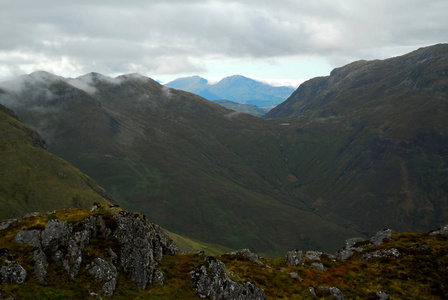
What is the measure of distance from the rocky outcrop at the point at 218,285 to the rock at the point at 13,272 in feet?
60.1

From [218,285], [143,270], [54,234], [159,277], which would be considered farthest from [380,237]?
[54,234]

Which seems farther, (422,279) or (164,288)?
(422,279)

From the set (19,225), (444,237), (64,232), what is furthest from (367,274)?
(19,225)

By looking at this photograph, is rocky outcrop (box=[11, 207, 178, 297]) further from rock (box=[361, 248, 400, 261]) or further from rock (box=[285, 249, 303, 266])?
rock (box=[361, 248, 400, 261])

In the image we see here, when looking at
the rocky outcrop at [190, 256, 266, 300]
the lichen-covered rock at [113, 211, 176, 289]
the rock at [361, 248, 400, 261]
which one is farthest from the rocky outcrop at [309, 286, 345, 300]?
the lichen-covered rock at [113, 211, 176, 289]

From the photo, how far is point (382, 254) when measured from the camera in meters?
58.9

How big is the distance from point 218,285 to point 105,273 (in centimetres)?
1317

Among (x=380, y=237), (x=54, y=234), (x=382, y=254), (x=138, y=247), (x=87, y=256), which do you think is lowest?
(x=380, y=237)

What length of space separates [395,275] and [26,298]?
50.6 m

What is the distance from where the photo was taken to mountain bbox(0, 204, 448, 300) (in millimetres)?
32438

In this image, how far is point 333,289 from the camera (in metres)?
A: 42.9

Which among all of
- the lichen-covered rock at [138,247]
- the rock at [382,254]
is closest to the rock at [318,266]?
the rock at [382,254]

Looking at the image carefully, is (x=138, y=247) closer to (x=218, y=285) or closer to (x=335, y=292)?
(x=218, y=285)

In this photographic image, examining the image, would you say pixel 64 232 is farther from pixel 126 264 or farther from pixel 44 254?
pixel 126 264
